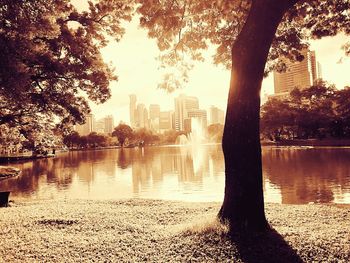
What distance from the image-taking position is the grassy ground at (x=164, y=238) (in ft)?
20.4

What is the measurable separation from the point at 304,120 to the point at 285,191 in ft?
208

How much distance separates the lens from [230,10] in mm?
12000

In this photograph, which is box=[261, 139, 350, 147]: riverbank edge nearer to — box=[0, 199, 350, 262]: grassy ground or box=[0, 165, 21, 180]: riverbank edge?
box=[0, 165, 21, 180]: riverbank edge

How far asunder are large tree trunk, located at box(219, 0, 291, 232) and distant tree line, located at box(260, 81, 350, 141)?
71.4 meters

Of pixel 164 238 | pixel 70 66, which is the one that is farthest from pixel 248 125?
pixel 70 66

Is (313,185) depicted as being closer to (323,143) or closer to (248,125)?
(248,125)

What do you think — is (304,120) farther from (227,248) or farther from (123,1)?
(227,248)

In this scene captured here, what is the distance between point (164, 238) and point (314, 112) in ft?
252

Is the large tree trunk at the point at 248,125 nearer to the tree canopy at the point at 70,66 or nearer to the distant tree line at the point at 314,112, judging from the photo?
the tree canopy at the point at 70,66

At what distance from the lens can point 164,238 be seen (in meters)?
7.49

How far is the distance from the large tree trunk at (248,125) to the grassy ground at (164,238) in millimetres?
666

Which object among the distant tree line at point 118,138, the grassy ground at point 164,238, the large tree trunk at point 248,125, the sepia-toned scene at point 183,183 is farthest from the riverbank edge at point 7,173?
the distant tree line at point 118,138

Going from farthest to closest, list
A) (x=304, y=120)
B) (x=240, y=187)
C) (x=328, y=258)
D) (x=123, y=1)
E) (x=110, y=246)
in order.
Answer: (x=304, y=120), (x=123, y=1), (x=240, y=187), (x=110, y=246), (x=328, y=258)

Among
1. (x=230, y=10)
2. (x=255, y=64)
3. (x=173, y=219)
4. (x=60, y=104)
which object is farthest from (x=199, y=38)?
(x=60, y=104)
